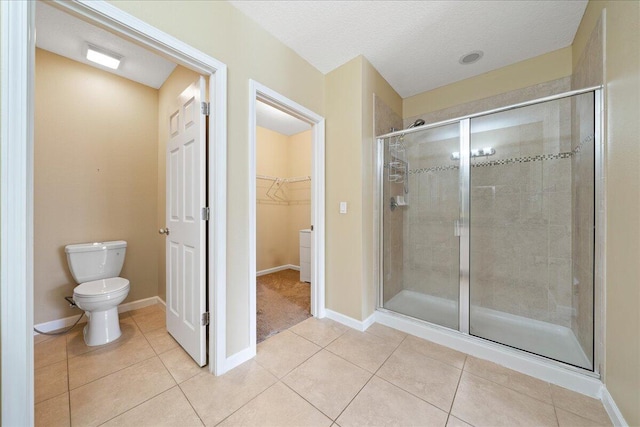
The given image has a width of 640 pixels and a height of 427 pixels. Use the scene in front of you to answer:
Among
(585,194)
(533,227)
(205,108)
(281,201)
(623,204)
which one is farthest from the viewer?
(281,201)

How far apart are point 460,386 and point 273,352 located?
1278 mm

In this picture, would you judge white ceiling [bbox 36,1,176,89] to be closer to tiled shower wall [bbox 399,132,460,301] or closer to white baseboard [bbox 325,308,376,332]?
tiled shower wall [bbox 399,132,460,301]

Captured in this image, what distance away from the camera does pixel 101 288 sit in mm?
1860

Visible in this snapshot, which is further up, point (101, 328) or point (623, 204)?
point (623, 204)

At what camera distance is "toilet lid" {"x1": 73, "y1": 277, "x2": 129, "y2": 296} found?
1767 millimetres

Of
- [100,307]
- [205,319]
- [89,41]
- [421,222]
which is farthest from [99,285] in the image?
[421,222]

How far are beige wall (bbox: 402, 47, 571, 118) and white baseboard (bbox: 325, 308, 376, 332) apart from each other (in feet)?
8.20

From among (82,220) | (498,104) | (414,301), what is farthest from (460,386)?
(82,220)

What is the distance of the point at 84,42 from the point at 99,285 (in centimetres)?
203

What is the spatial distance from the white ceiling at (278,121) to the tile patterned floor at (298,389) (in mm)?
2849

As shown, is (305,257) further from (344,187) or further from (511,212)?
(511,212)

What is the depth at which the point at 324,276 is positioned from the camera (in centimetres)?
235

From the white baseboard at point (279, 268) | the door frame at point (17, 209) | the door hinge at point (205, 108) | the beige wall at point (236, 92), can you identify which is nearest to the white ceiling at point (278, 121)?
the beige wall at point (236, 92)

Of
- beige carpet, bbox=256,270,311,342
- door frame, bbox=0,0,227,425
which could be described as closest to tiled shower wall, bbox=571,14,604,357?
beige carpet, bbox=256,270,311,342
